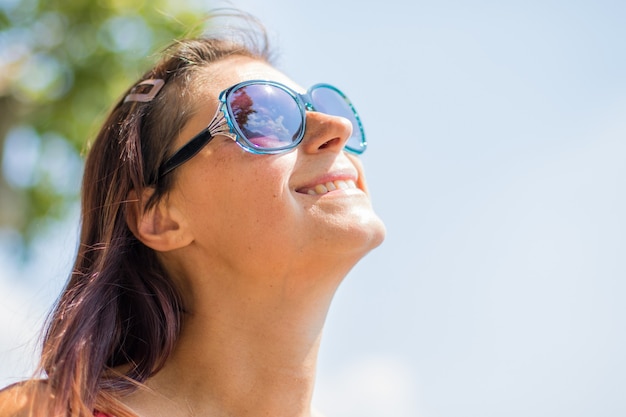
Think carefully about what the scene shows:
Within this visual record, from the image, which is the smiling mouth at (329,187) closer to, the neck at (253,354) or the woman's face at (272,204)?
the woman's face at (272,204)

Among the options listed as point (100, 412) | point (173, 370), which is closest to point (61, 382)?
point (100, 412)

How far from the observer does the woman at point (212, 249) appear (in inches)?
122

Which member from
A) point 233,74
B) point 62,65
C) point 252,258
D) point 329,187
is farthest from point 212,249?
point 62,65

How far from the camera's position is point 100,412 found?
2.92 metres

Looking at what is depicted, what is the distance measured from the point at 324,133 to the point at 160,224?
782 mm

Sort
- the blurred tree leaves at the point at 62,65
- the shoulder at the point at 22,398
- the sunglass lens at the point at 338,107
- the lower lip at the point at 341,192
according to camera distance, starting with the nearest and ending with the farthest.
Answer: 1. the shoulder at the point at 22,398
2. the lower lip at the point at 341,192
3. the sunglass lens at the point at 338,107
4. the blurred tree leaves at the point at 62,65

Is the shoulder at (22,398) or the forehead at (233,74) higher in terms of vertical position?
A: the forehead at (233,74)

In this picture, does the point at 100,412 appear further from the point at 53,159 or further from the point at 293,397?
the point at 53,159

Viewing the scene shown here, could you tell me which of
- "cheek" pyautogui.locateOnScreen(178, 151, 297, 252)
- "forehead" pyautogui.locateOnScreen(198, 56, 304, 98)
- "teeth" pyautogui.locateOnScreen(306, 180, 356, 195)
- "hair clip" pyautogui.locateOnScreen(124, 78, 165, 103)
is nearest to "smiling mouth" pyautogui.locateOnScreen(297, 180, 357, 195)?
"teeth" pyautogui.locateOnScreen(306, 180, 356, 195)

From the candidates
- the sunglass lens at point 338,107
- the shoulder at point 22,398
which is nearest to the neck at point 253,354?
the shoulder at point 22,398

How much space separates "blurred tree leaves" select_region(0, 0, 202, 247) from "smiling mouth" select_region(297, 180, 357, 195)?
638 cm

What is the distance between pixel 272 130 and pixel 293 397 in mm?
1077

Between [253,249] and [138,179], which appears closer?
[253,249]

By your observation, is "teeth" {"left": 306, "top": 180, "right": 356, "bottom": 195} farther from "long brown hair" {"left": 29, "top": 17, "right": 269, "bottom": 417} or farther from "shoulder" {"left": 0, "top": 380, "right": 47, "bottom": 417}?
"shoulder" {"left": 0, "top": 380, "right": 47, "bottom": 417}
